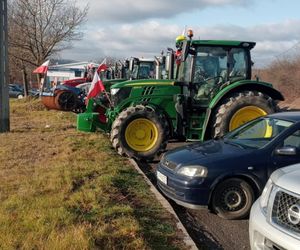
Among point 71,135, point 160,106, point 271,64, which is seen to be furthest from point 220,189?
point 271,64

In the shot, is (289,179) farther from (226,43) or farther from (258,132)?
(226,43)

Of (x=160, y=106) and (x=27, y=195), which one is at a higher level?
(x=160, y=106)

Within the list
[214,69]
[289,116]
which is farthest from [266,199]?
[214,69]

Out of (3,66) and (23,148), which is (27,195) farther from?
(3,66)

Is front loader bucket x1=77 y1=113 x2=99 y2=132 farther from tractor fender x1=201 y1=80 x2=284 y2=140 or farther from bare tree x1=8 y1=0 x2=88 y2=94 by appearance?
bare tree x1=8 y1=0 x2=88 y2=94

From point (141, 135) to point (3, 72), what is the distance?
6.75 meters

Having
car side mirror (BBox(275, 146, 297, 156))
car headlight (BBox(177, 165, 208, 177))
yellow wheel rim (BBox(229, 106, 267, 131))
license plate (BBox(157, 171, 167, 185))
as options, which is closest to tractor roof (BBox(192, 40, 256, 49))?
yellow wheel rim (BBox(229, 106, 267, 131))

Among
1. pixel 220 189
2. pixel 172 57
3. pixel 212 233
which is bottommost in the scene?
pixel 212 233

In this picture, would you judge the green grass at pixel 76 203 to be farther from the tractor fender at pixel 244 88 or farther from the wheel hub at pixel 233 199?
the tractor fender at pixel 244 88

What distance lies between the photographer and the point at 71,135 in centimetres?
1418

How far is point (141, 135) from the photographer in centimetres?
Result: 1093

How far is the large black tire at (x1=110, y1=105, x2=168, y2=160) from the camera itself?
35.2 feet

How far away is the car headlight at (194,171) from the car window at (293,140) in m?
1.21

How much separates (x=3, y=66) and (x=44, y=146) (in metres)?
4.72
